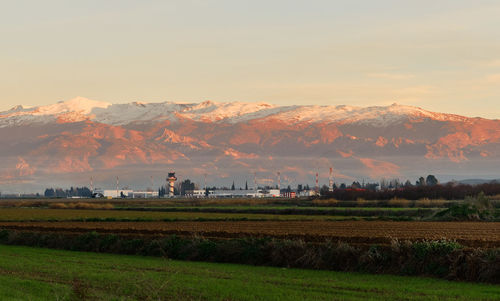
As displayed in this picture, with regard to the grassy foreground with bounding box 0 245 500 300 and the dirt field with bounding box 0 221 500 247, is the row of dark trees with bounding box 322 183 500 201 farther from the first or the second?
the grassy foreground with bounding box 0 245 500 300

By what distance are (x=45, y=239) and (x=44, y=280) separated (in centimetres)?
2407

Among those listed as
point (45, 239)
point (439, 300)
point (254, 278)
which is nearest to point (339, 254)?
point (254, 278)

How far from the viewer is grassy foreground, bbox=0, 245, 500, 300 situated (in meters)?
26.3

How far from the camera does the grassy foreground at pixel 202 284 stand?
26344 mm

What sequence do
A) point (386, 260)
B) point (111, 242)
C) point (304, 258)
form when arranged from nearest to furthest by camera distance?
1. point (386, 260)
2. point (304, 258)
3. point (111, 242)

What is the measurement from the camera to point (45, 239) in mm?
54000

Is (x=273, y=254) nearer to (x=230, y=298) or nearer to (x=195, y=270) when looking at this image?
(x=195, y=270)

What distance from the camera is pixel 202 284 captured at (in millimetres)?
29438

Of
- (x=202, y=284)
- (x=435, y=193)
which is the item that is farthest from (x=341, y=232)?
(x=435, y=193)

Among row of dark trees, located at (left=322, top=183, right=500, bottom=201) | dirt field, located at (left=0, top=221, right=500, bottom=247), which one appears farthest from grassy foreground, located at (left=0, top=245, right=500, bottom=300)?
row of dark trees, located at (left=322, top=183, right=500, bottom=201)

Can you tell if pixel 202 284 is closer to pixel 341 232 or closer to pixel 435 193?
pixel 341 232

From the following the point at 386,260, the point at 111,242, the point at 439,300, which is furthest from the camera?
the point at 111,242

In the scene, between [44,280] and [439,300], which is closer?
[439,300]

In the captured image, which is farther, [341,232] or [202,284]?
[341,232]
